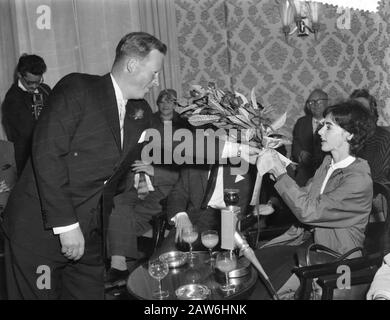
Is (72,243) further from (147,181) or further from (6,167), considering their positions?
(6,167)

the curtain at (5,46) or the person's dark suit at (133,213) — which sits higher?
the curtain at (5,46)

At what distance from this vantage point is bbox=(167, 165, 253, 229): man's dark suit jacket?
295 centimetres

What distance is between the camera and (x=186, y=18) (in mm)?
5035

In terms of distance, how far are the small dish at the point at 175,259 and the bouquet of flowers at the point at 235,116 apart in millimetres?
691

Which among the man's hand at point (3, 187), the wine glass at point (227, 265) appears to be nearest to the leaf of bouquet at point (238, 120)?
the wine glass at point (227, 265)

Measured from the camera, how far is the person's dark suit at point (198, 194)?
2.93 metres

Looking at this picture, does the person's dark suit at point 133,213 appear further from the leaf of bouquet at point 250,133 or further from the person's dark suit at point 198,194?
the leaf of bouquet at point 250,133

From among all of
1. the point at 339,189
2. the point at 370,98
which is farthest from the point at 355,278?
the point at 370,98

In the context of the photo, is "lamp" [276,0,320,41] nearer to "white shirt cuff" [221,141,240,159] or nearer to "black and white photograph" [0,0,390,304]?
"black and white photograph" [0,0,390,304]

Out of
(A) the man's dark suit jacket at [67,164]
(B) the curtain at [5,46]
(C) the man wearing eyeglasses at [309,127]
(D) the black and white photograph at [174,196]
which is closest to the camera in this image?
(A) the man's dark suit jacket at [67,164]

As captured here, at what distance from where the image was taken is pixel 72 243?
1.86m

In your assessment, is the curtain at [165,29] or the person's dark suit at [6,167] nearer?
the person's dark suit at [6,167]
